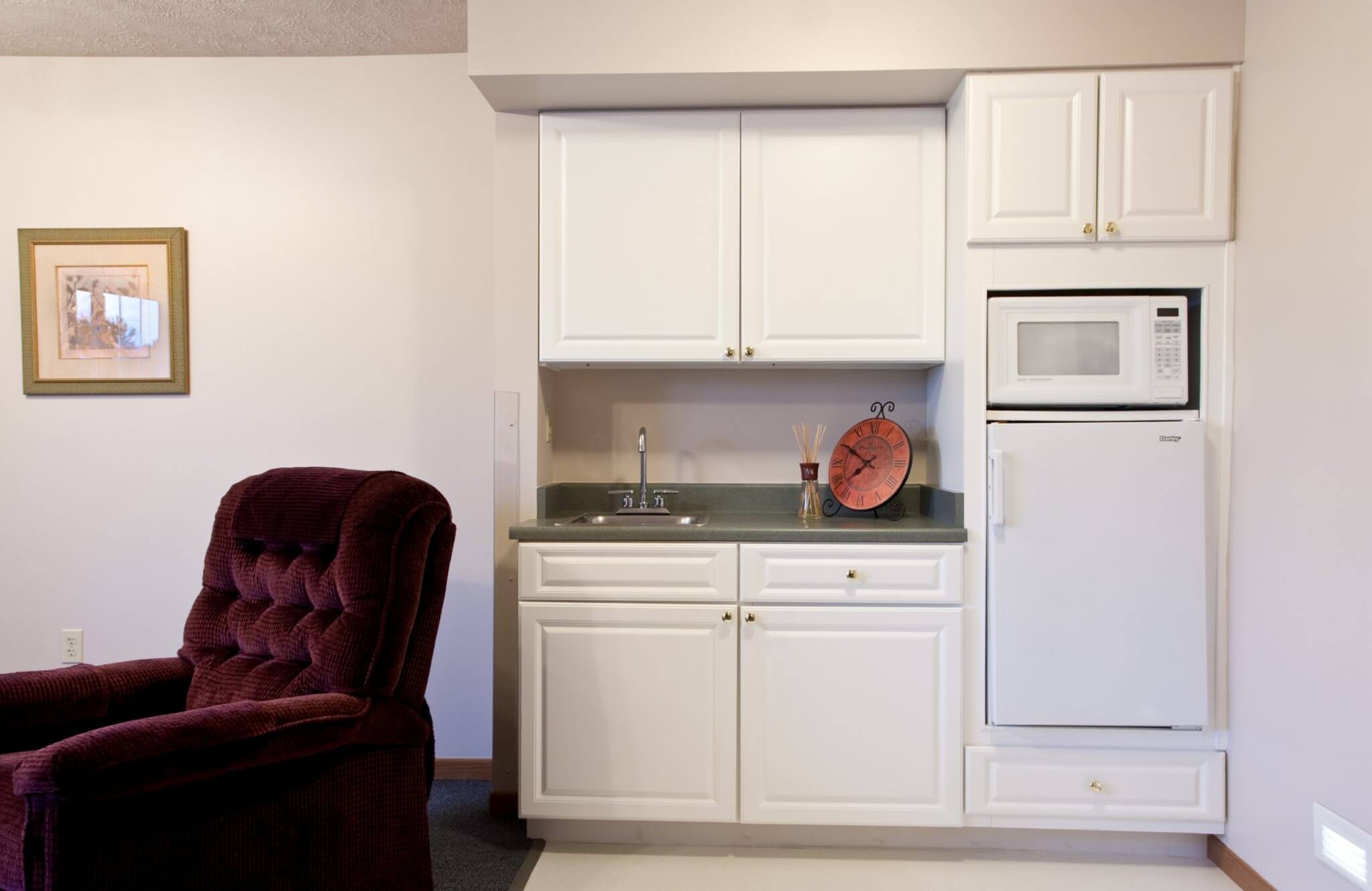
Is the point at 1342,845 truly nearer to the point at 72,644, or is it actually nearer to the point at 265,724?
→ the point at 265,724

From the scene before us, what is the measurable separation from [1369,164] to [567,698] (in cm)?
221

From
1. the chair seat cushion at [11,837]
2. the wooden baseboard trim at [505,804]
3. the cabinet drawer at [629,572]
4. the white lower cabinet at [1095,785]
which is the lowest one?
A: the wooden baseboard trim at [505,804]

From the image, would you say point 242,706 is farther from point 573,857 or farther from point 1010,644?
point 1010,644

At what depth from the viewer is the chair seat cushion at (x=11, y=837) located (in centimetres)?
134

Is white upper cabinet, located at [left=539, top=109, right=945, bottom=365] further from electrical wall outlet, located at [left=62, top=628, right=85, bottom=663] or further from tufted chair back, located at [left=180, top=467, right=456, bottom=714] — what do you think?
electrical wall outlet, located at [left=62, top=628, right=85, bottom=663]

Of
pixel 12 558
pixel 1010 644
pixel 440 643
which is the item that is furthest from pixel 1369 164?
pixel 12 558

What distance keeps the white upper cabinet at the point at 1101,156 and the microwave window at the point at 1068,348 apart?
0.23 meters

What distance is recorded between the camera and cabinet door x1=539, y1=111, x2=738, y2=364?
7.82ft

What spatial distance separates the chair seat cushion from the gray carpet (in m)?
0.97

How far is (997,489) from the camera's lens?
7.11ft

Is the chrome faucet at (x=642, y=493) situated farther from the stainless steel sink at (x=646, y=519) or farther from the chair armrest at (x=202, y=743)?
the chair armrest at (x=202, y=743)

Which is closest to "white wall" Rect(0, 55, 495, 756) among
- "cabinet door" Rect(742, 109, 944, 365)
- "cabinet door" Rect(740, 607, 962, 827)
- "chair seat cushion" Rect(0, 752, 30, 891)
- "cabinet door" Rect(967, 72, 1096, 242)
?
"cabinet door" Rect(742, 109, 944, 365)

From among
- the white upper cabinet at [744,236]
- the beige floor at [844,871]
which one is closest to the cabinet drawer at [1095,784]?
the beige floor at [844,871]

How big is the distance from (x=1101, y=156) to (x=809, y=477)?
1205mm
